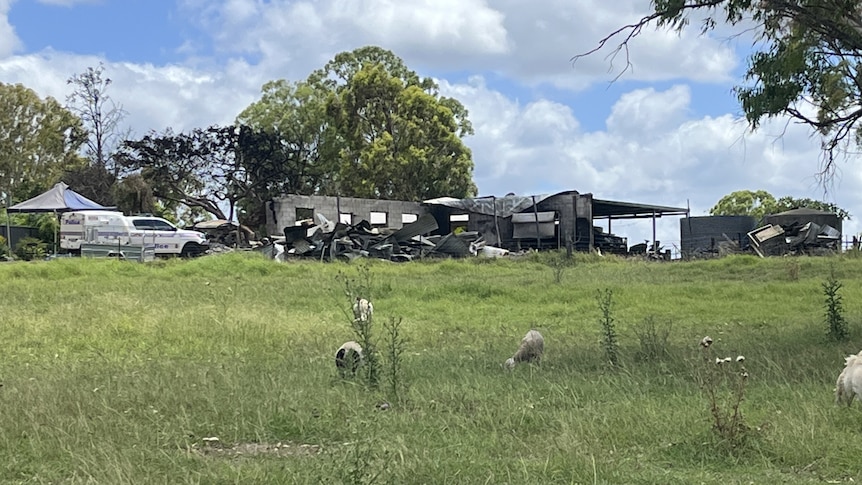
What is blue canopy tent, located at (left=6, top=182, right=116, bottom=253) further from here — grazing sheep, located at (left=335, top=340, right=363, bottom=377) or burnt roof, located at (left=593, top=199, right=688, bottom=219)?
grazing sheep, located at (left=335, top=340, right=363, bottom=377)

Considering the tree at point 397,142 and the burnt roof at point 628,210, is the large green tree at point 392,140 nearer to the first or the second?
the tree at point 397,142

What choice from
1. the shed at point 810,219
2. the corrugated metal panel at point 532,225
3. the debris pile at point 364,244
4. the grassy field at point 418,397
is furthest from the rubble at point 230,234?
the shed at point 810,219

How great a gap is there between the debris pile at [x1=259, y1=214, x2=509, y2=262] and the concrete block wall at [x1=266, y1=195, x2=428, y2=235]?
1549 mm

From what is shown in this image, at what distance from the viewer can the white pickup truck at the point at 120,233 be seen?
27.9m

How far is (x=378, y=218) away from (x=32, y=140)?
892 inches

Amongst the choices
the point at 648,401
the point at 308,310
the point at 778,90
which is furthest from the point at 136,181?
the point at 648,401

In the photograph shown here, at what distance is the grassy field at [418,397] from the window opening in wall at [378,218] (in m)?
18.9

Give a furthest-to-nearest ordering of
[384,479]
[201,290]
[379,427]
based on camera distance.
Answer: [201,290] < [379,427] < [384,479]

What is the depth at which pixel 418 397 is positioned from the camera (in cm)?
621

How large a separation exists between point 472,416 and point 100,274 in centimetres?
1520

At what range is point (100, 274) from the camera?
18766 mm

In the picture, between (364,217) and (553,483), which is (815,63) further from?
(364,217)

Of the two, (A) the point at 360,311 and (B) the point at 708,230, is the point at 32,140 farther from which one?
(A) the point at 360,311

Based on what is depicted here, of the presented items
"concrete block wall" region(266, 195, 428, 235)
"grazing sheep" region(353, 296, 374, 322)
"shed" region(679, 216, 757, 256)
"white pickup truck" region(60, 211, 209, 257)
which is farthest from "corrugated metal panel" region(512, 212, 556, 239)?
"grazing sheep" region(353, 296, 374, 322)
